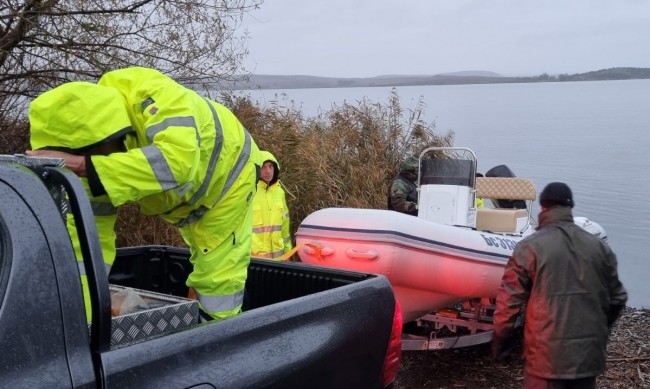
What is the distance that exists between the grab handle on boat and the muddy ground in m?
1.16

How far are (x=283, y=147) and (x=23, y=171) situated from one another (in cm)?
826

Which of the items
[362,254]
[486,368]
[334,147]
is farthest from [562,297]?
[334,147]

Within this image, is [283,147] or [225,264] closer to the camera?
[225,264]

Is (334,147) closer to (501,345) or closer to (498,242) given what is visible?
(498,242)

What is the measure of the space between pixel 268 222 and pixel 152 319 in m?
4.69

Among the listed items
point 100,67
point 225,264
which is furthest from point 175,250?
point 100,67

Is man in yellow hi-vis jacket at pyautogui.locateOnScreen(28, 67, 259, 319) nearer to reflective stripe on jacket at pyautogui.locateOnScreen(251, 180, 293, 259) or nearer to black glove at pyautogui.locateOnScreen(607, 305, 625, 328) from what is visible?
black glove at pyautogui.locateOnScreen(607, 305, 625, 328)

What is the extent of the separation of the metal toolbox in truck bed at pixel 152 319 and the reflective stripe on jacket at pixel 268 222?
162 inches

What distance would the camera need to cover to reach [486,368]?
6555 mm

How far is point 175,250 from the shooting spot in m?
4.09

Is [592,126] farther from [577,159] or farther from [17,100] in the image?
[17,100]

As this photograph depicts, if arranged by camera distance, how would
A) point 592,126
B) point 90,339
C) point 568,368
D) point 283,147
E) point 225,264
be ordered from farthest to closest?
point 592,126, point 283,147, point 568,368, point 225,264, point 90,339

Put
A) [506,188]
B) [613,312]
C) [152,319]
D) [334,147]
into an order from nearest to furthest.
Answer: [152,319] → [613,312] → [506,188] → [334,147]

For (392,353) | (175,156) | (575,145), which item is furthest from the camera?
(575,145)
